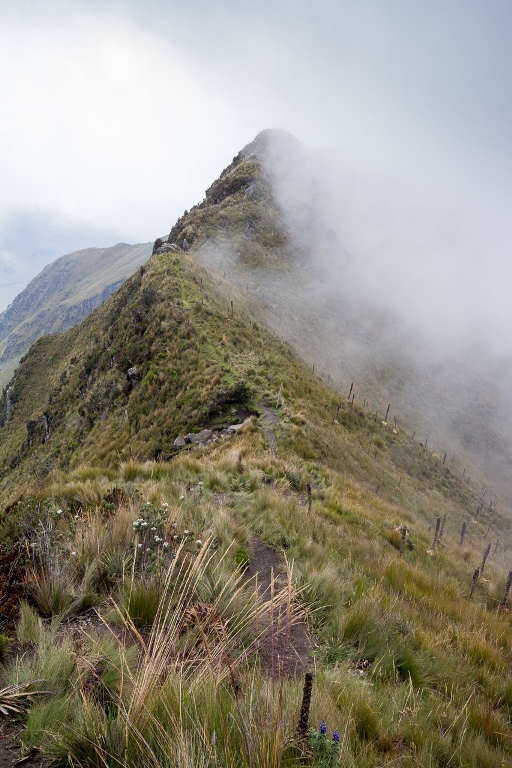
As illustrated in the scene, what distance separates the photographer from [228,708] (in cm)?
194

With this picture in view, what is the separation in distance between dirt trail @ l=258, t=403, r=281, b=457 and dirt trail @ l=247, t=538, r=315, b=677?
5910 millimetres

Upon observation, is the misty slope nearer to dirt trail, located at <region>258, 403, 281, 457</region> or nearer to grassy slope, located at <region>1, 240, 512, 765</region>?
grassy slope, located at <region>1, 240, 512, 765</region>

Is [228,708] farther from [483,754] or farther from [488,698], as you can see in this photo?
[488,698]

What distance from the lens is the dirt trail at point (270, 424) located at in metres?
11.9

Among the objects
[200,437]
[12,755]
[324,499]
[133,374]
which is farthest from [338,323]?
[12,755]

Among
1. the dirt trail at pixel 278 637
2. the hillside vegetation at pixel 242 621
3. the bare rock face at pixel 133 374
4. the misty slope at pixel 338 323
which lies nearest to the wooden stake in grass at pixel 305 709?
the hillside vegetation at pixel 242 621

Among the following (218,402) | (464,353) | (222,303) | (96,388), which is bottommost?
(96,388)

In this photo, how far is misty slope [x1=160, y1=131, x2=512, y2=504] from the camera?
3984cm

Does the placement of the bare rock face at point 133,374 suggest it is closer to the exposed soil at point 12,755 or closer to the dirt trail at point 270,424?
the dirt trail at point 270,424

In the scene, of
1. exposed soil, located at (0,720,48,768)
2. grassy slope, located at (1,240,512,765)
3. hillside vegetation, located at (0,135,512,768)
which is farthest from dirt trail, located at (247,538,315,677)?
exposed soil, located at (0,720,48,768)

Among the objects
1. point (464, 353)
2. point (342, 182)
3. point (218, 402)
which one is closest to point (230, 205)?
point (342, 182)

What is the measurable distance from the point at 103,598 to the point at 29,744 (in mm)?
1538

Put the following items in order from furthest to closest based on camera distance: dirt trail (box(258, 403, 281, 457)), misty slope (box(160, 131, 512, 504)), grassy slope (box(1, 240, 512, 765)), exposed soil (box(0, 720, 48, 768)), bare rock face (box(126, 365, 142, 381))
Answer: misty slope (box(160, 131, 512, 504)) → bare rock face (box(126, 365, 142, 381)) → dirt trail (box(258, 403, 281, 457)) → grassy slope (box(1, 240, 512, 765)) → exposed soil (box(0, 720, 48, 768))

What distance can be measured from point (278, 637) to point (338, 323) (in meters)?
46.8
